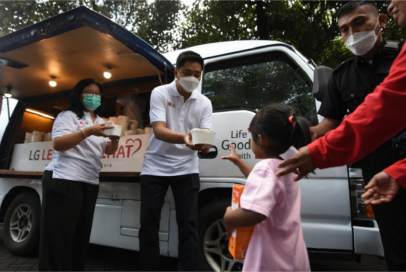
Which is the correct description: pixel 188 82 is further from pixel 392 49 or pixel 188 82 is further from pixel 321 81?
pixel 392 49

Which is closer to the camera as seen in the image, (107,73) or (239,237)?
(239,237)

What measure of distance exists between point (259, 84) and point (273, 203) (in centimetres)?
211

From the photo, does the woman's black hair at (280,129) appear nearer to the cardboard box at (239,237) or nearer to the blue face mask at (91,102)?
the cardboard box at (239,237)

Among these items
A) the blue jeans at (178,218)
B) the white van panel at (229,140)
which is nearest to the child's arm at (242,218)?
the blue jeans at (178,218)

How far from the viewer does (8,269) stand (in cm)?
365

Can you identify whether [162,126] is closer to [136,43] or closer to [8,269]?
[136,43]

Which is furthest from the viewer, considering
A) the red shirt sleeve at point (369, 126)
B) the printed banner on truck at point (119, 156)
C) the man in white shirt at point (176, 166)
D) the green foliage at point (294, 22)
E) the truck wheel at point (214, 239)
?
the green foliage at point (294, 22)

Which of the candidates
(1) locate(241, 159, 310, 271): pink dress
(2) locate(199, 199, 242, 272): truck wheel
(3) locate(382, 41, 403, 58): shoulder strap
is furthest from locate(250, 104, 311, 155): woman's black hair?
(2) locate(199, 199, 242, 272): truck wheel

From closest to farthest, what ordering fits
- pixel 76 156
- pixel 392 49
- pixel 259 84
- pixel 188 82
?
pixel 392 49, pixel 76 156, pixel 188 82, pixel 259 84

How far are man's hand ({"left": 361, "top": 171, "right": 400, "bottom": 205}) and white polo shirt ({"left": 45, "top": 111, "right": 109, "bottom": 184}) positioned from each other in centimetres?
205

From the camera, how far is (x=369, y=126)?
4.23 feet

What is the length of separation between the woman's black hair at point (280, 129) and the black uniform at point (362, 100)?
2.21 feet

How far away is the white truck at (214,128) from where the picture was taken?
8.62 ft

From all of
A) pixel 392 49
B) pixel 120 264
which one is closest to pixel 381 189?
pixel 392 49
